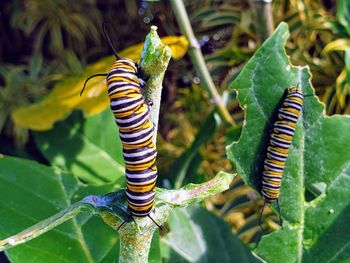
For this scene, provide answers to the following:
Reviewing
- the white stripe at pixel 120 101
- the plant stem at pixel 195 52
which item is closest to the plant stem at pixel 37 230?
the white stripe at pixel 120 101

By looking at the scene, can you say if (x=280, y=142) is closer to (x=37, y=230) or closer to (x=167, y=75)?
(x=37, y=230)

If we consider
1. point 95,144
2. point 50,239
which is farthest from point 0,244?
point 95,144

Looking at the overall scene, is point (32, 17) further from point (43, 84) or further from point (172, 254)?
point (172, 254)

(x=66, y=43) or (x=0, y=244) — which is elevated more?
(x=0, y=244)

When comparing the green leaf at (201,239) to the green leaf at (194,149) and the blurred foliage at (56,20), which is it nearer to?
the green leaf at (194,149)

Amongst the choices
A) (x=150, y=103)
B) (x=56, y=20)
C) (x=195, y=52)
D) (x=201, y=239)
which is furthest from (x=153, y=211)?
(x=56, y=20)
